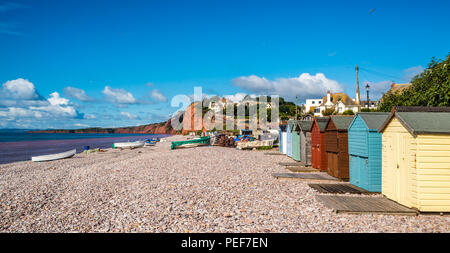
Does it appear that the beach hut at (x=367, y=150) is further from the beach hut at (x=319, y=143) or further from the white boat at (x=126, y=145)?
the white boat at (x=126, y=145)

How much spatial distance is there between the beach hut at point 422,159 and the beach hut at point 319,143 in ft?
23.7

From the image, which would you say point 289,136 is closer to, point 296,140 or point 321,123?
point 296,140

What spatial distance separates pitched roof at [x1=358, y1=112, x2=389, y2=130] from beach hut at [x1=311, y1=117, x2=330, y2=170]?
4.29 m

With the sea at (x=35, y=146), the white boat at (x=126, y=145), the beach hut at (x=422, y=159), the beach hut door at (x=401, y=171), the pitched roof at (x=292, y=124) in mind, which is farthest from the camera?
the white boat at (x=126, y=145)

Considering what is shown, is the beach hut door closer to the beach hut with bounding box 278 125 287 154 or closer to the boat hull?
the beach hut with bounding box 278 125 287 154

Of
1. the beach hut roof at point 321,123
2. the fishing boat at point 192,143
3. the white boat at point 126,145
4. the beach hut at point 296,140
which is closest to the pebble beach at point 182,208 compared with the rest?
the beach hut roof at point 321,123

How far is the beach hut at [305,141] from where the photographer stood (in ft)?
63.7

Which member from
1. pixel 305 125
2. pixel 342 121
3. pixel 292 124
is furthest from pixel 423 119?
pixel 292 124

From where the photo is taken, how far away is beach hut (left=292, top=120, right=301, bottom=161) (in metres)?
22.2
